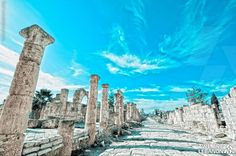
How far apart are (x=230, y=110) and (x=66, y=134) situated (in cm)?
1134

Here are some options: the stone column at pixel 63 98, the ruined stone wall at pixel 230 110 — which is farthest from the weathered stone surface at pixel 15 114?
the stone column at pixel 63 98

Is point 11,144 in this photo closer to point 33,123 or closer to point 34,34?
point 34,34

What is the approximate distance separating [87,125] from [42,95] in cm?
3234

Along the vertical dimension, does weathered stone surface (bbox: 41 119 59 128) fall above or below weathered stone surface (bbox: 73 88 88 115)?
below

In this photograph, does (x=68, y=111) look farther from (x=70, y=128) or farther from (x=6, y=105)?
(x=6, y=105)

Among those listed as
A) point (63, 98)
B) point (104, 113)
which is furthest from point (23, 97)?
point (63, 98)

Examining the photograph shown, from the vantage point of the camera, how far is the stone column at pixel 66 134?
19.4 feet

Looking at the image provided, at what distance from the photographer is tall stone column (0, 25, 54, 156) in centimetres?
383

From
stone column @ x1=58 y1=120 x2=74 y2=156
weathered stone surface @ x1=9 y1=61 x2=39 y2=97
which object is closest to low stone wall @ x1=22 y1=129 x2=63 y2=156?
stone column @ x1=58 y1=120 x2=74 y2=156

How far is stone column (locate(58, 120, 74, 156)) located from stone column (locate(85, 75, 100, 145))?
2727mm

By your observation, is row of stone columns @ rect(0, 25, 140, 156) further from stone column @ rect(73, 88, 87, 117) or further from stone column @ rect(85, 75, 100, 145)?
stone column @ rect(73, 88, 87, 117)

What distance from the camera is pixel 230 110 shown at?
10805mm

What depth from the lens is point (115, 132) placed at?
13766mm

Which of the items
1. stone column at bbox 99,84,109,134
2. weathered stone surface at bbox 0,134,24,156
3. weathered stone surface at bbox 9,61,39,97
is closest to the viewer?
weathered stone surface at bbox 0,134,24,156
